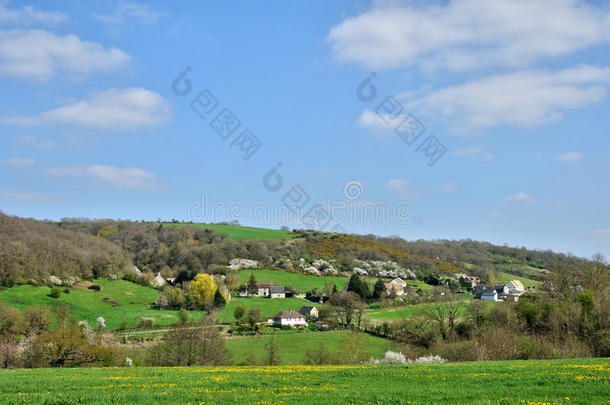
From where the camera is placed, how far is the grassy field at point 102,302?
79812mm

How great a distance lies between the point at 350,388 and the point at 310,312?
→ 285ft

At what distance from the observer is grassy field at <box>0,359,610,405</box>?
1391 centimetres

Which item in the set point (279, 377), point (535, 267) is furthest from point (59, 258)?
point (535, 267)

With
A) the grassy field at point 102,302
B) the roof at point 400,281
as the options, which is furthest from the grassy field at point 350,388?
the roof at point 400,281

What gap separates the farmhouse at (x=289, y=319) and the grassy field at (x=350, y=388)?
72.3 metres

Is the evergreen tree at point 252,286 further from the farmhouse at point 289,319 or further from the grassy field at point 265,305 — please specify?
the farmhouse at point 289,319

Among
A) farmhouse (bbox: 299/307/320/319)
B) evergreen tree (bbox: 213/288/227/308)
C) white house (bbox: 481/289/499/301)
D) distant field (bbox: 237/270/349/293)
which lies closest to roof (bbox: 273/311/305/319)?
farmhouse (bbox: 299/307/320/319)

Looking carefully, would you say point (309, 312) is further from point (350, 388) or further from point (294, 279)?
point (350, 388)

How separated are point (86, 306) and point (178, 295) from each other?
19435mm

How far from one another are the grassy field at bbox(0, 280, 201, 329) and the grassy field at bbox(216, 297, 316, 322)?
622 cm

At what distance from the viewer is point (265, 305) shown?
342 feet

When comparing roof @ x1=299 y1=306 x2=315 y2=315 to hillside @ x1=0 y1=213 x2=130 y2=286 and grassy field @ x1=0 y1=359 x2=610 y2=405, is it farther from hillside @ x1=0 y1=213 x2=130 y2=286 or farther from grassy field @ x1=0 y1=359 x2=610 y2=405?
grassy field @ x1=0 y1=359 x2=610 y2=405

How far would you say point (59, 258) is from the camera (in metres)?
101

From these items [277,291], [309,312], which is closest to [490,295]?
[309,312]
